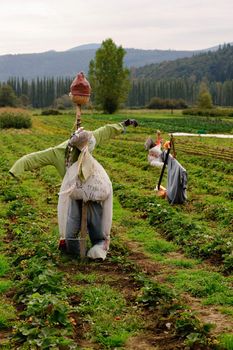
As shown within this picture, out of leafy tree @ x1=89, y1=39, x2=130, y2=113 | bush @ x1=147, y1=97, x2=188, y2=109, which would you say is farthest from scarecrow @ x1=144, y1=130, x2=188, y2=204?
bush @ x1=147, y1=97, x2=188, y2=109

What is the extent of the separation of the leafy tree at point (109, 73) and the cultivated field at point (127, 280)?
7006 centimetres

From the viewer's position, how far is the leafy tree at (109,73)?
83.8 m

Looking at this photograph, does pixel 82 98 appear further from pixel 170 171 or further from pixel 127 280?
pixel 170 171

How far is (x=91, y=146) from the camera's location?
363 inches

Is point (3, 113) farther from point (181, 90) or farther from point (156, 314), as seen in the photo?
point (181, 90)

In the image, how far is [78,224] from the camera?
9219mm

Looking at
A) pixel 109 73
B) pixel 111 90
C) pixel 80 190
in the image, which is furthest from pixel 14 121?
pixel 80 190

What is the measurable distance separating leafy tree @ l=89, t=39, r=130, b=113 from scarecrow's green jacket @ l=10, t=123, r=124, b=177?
247 ft

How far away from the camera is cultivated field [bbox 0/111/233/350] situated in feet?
19.9

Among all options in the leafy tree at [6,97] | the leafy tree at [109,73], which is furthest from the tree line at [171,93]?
the leafy tree at [109,73]

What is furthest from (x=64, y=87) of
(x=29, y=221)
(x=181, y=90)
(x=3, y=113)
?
(x=29, y=221)

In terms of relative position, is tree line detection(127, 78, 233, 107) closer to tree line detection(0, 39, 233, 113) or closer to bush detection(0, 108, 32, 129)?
tree line detection(0, 39, 233, 113)

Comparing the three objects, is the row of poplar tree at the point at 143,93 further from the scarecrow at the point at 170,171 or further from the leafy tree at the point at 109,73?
the scarecrow at the point at 170,171

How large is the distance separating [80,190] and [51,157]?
741 millimetres
